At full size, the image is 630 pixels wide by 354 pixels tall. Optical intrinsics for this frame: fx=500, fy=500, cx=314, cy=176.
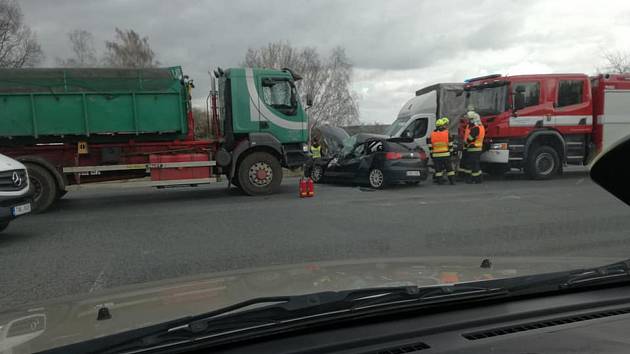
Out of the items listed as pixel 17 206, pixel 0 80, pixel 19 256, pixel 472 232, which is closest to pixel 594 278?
pixel 472 232

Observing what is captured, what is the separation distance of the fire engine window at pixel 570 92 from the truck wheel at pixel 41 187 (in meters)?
13.3

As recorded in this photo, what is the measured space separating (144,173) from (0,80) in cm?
339

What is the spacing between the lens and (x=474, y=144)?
13.7 m

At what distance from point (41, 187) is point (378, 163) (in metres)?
7.80

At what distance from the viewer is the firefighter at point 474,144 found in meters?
13.7

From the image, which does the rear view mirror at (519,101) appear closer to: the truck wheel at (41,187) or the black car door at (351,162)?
the black car door at (351,162)

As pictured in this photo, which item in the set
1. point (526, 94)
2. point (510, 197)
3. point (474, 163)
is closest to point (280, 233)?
point (510, 197)

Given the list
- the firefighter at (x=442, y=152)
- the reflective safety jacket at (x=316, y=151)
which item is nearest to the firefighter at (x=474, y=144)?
the firefighter at (x=442, y=152)

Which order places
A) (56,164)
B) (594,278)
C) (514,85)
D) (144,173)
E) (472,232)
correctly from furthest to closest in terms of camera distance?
(514,85) < (144,173) < (56,164) < (472,232) < (594,278)

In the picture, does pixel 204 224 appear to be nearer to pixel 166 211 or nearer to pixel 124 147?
pixel 166 211

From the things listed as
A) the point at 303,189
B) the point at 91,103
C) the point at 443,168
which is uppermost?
the point at 91,103

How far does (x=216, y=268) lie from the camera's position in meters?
5.43

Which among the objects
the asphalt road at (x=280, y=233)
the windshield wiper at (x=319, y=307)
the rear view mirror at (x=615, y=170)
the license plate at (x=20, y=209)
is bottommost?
the asphalt road at (x=280, y=233)

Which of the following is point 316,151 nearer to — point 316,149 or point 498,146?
point 316,149
